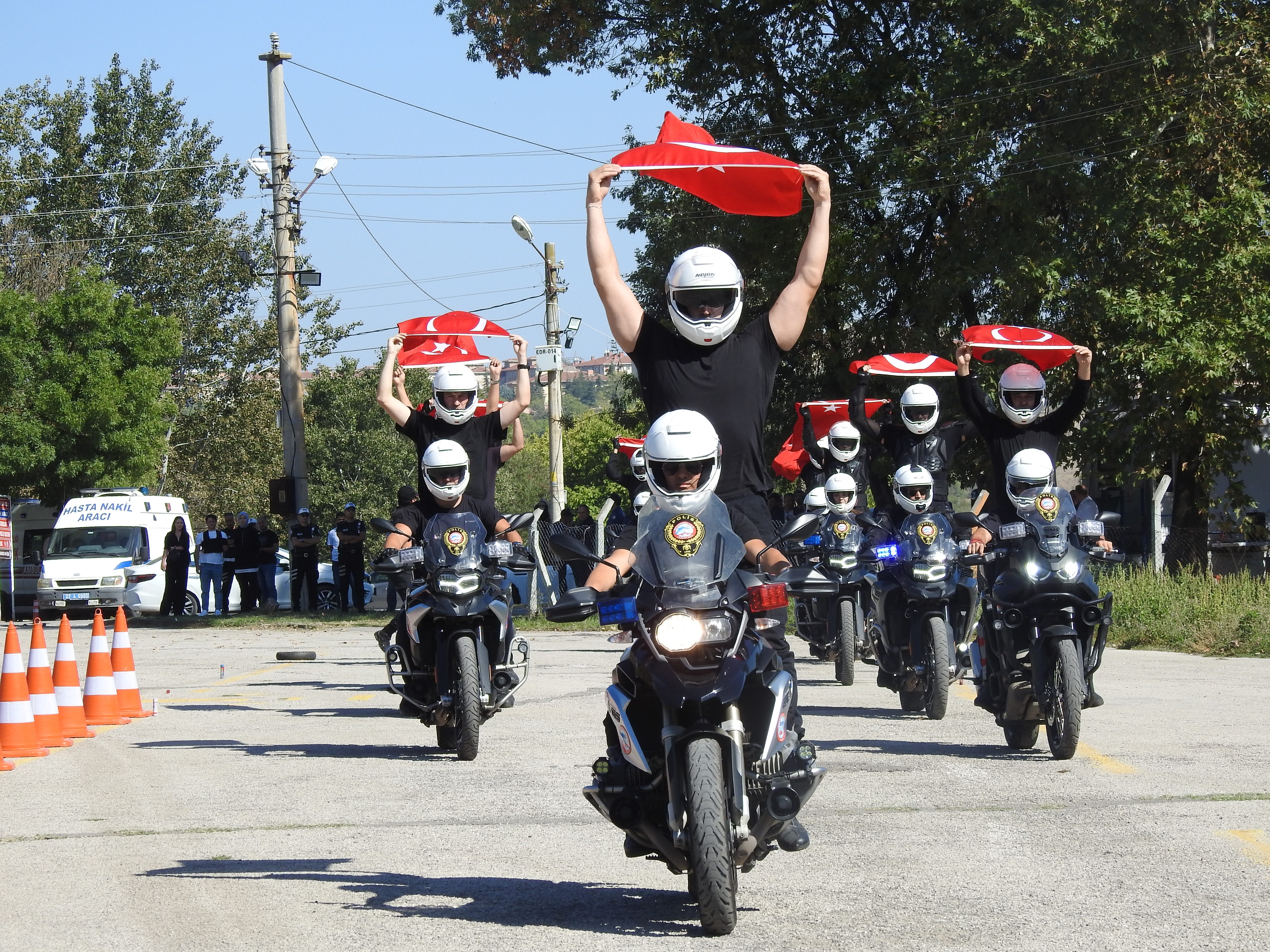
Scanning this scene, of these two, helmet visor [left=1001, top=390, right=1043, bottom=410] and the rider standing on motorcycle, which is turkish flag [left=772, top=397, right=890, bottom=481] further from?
helmet visor [left=1001, top=390, right=1043, bottom=410]

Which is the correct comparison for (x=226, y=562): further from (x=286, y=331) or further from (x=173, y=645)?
(x=173, y=645)

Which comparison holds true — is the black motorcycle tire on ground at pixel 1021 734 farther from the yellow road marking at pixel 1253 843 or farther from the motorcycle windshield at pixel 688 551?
the motorcycle windshield at pixel 688 551

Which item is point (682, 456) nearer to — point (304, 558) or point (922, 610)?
point (922, 610)

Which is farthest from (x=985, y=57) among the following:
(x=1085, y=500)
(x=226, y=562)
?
(x=1085, y=500)

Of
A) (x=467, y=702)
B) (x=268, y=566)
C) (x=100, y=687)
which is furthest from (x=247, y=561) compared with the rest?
(x=467, y=702)

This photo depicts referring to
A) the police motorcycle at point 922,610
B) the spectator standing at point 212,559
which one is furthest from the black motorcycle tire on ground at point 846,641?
the spectator standing at point 212,559

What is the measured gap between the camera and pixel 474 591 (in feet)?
32.4

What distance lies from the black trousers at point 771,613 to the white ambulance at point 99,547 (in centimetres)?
2443

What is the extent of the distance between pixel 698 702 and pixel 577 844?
186 centimetres

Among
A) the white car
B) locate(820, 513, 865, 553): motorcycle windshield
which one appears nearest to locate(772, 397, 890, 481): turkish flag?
locate(820, 513, 865, 553): motorcycle windshield

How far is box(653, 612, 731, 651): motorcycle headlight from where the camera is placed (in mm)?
5184

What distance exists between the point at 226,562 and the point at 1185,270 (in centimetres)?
1687

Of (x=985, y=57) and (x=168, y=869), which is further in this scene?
(x=985, y=57)

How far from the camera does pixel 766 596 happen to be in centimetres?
538
